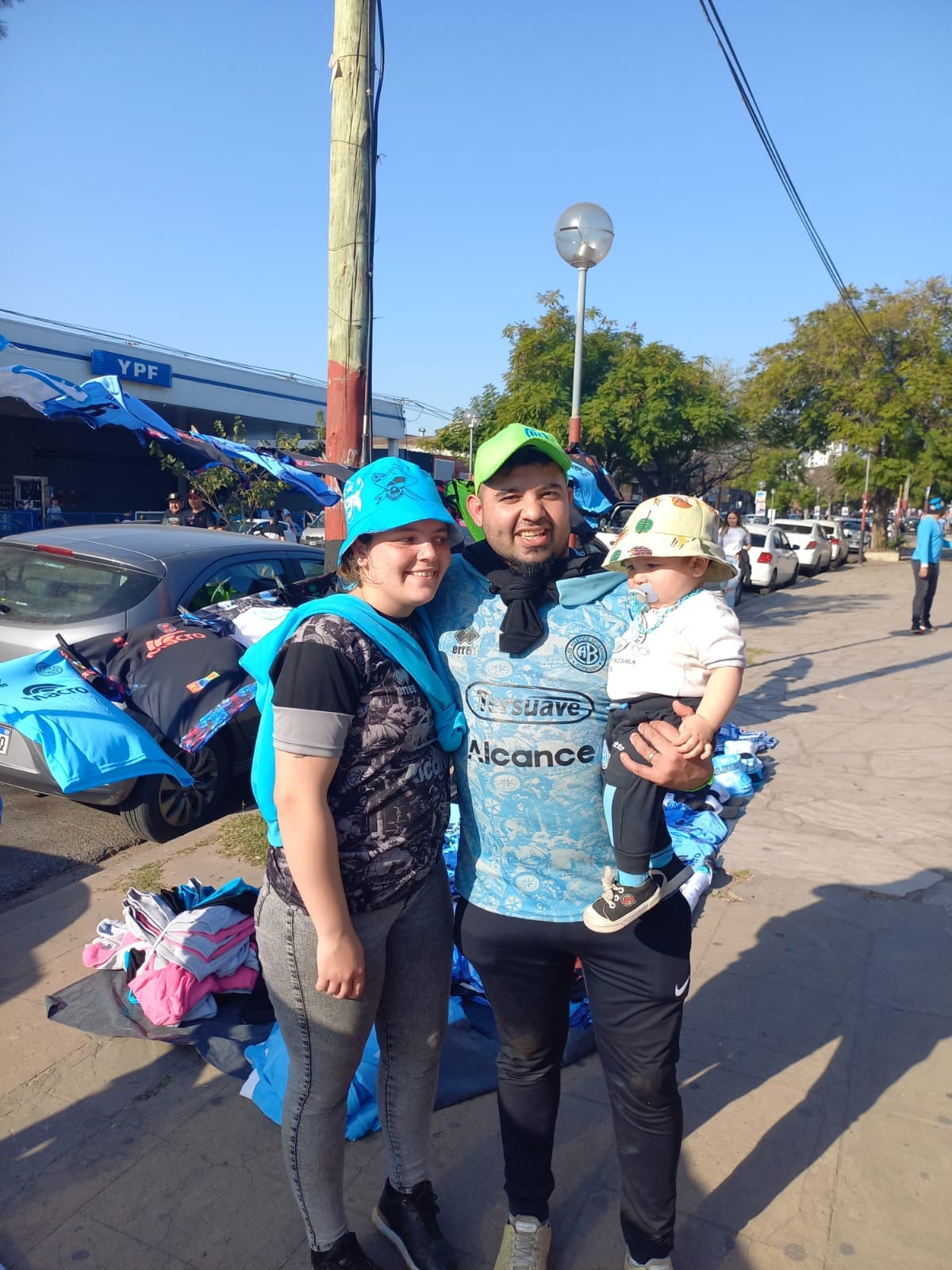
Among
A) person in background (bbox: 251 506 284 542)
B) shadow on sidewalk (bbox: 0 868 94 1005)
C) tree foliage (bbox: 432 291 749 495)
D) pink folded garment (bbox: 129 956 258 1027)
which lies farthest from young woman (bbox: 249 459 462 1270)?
tree foliage (bbox: 432 291 749 495)

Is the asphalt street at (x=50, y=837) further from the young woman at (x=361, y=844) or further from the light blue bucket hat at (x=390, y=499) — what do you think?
the light blue bucket hat at (x=390, y=499)

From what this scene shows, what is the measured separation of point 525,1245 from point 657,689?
4.50 ft

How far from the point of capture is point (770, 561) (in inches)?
771

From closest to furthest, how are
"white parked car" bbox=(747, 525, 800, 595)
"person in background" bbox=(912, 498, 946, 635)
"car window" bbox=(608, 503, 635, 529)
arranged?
"car window" bbox=(608, 503, 635, 529), "person in background" bbox=(912, 498, 946, 635), "white parked car" bbox=(747, 525, 800, 595)

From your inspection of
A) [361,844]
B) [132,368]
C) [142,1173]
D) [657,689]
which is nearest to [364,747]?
[361,844]

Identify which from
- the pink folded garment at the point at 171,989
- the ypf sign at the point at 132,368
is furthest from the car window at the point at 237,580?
the ypf sign at the point at 132,368

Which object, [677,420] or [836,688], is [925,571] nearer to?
[836,688]

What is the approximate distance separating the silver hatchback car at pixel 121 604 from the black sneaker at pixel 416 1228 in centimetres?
302

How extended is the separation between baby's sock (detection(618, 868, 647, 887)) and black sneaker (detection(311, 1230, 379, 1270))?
1.07 meters

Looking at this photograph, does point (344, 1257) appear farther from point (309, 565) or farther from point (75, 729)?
point (309, 565)

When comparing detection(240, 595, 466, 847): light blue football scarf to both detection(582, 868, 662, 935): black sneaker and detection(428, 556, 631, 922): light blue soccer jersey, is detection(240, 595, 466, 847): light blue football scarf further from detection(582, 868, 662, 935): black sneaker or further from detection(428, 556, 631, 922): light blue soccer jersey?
detection(582, 868, 662, 935): black sneaker

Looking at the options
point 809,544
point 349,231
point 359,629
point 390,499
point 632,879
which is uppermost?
point 349,231

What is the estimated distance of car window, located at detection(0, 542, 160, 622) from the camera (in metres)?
5.07

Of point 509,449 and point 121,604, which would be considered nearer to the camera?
point 509,449
